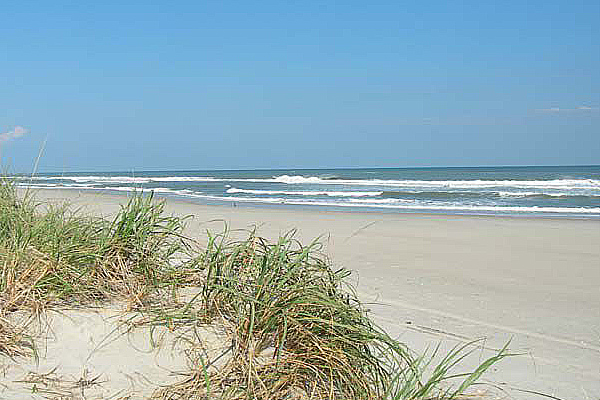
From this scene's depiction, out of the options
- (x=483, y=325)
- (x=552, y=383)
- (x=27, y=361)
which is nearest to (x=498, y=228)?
(x=483, y=325)

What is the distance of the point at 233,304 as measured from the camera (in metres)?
3.02

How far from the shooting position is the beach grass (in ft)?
8.24

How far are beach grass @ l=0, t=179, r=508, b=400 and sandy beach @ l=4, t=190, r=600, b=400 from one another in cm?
48

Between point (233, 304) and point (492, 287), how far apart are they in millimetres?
4027

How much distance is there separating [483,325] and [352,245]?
4.34 m

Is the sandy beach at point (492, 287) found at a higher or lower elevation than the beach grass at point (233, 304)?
lower

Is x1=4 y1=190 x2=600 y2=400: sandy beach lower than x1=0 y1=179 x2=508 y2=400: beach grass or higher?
lower

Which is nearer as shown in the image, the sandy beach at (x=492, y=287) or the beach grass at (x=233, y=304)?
the beach grass at (x=233, y=304)

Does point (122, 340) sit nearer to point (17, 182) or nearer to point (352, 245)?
point (17, 182)

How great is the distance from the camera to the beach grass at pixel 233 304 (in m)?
2.51

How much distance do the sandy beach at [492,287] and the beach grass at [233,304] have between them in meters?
0.48

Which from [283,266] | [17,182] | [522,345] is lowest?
[522,345]

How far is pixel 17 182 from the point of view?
4.94m

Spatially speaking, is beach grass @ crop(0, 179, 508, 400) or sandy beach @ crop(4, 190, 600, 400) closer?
beach grass @ crop(0, 179, 508, 400)
